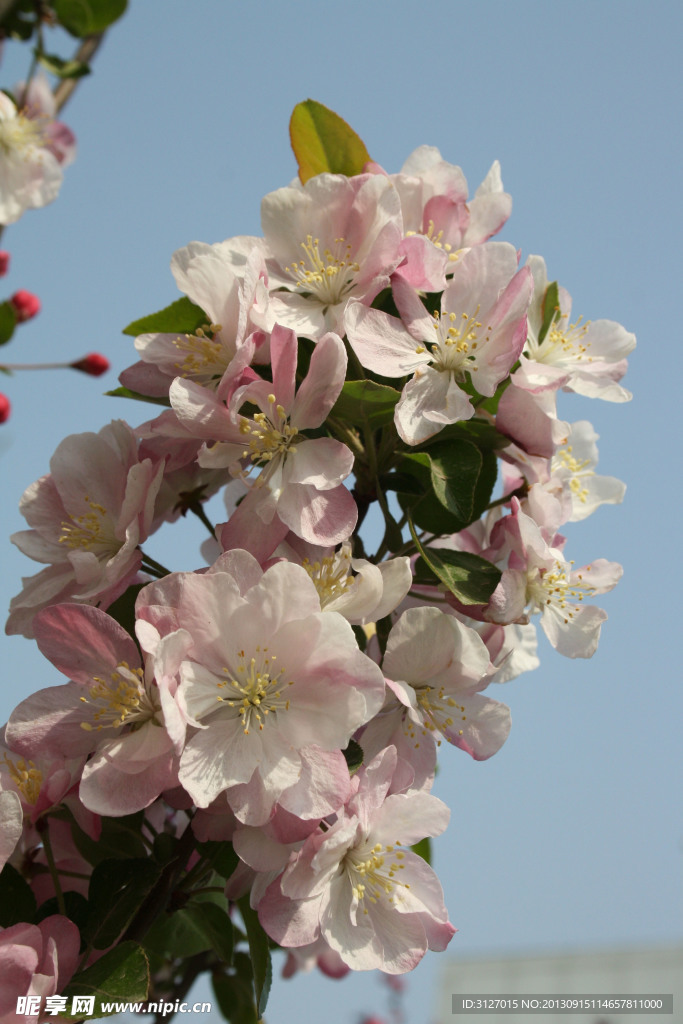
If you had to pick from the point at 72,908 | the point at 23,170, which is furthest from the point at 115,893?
the point at 23,170

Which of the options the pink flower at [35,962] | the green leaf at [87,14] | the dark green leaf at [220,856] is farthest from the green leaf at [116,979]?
the green leaf at [87,14]

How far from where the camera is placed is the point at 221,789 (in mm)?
839

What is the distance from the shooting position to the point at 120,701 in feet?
3.07

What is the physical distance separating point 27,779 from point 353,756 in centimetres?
35

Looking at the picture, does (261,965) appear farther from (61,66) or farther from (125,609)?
(61,66)

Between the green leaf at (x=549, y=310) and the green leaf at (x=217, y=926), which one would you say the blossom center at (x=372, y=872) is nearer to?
the green leaf at (x=217, y=926)

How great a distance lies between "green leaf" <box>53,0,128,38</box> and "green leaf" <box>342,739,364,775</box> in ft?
5.23

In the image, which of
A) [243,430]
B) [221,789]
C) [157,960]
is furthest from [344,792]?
[157,960]

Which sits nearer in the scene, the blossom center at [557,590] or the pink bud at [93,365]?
the blossom center at [557,590]

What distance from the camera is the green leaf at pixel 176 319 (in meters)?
1.24

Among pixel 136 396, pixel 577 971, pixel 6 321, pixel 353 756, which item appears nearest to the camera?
pixel 353 756

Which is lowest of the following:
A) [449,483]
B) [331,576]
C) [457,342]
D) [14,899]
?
[14,899]

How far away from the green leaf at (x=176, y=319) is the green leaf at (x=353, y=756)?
1.94 feet

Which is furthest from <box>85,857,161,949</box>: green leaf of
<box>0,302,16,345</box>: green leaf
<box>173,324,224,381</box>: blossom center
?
<box>0,302,16,345</box>: green leaf
